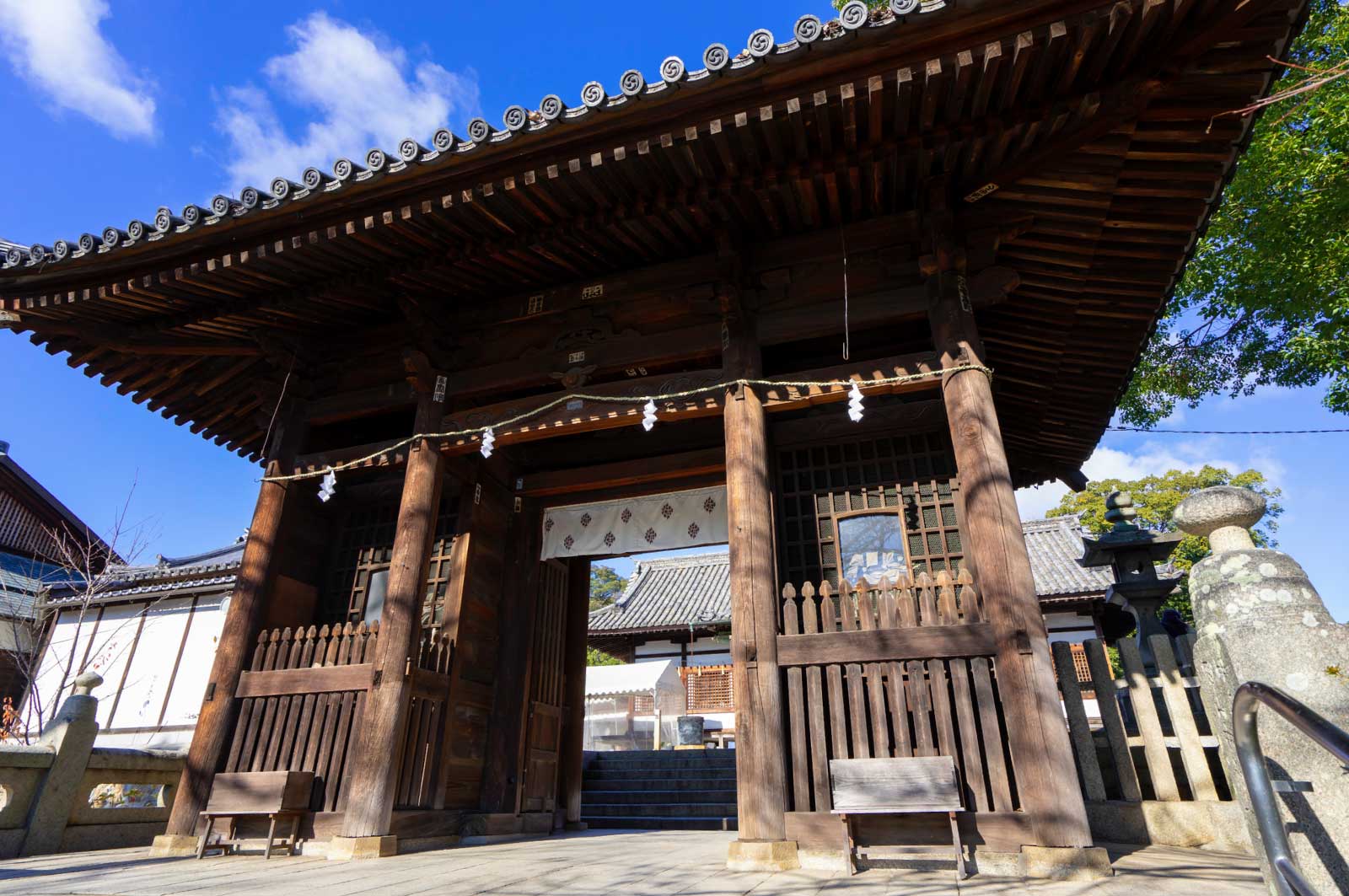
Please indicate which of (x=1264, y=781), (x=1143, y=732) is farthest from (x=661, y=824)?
(x=1264, y=781)

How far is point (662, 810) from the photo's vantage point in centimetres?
1089

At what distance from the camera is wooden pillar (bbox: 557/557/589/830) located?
9.30 meters

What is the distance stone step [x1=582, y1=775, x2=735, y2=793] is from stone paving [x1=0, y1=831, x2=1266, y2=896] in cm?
609

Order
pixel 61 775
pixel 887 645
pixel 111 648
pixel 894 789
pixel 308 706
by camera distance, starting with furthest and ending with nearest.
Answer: pixel 111 648, pixel 308 706, pixel 61 775, pixel 887 645, pixel 894 789

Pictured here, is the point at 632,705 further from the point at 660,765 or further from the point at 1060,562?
the point at 1060,562

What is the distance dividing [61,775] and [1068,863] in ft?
27.2

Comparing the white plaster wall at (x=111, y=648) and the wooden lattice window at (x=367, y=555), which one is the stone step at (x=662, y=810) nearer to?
the wooden lattice window at (x=367, y=555)

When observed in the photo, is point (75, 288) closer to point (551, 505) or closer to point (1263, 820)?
point (551, 505)

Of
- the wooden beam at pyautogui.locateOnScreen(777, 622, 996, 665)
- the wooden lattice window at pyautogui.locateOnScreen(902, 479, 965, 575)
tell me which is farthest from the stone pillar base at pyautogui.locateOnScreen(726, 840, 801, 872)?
the wooden lattice window at pyautogui.locateOnScreen(902, 479, 965, 575)

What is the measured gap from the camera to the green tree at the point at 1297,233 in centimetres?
879

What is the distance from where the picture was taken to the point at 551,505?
9.55m

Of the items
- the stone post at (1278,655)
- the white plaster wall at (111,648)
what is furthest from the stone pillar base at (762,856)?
the white plaster wall at (111,648)

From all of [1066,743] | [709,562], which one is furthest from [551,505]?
[709,562]

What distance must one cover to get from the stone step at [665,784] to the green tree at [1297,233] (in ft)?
32.9
